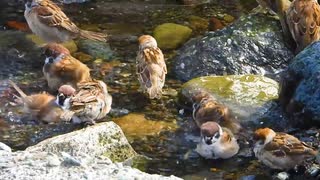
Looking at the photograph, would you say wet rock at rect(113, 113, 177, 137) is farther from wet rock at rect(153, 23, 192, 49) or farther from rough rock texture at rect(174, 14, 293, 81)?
wet rock at rect(153, 23, 192, 49)

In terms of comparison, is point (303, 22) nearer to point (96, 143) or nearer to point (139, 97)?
point (139, 97)

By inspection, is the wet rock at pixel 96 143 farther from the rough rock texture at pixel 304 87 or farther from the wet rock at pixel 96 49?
the wet rock at pixel 96 49

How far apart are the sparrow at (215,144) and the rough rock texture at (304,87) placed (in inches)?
33.3

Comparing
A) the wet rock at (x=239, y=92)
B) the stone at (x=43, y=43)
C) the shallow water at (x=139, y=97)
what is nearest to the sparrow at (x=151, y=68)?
the shallow water at (x=139, y=97)

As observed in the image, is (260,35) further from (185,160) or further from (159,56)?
(185,160)

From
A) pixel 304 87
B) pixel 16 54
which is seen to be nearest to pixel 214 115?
pixel 304 87

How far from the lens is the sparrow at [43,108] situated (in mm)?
7977

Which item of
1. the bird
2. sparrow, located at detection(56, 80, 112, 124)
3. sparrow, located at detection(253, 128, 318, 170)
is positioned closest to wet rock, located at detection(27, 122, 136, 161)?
sparrow, located at detection(56, 80, 112, 124)

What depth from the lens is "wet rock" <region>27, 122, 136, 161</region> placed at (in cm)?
673

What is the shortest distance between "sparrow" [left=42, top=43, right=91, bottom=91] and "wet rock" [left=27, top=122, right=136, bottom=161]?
4.91ft

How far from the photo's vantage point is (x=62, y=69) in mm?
8766

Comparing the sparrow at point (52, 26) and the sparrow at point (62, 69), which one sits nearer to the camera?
the sparrow at point (62, 69)

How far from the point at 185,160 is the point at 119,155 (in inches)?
23.8

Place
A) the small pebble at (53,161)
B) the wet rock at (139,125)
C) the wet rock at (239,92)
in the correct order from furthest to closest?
the wet rock at (239,92)
the wet rock at (139,125)
the small pebble at (53,161)
